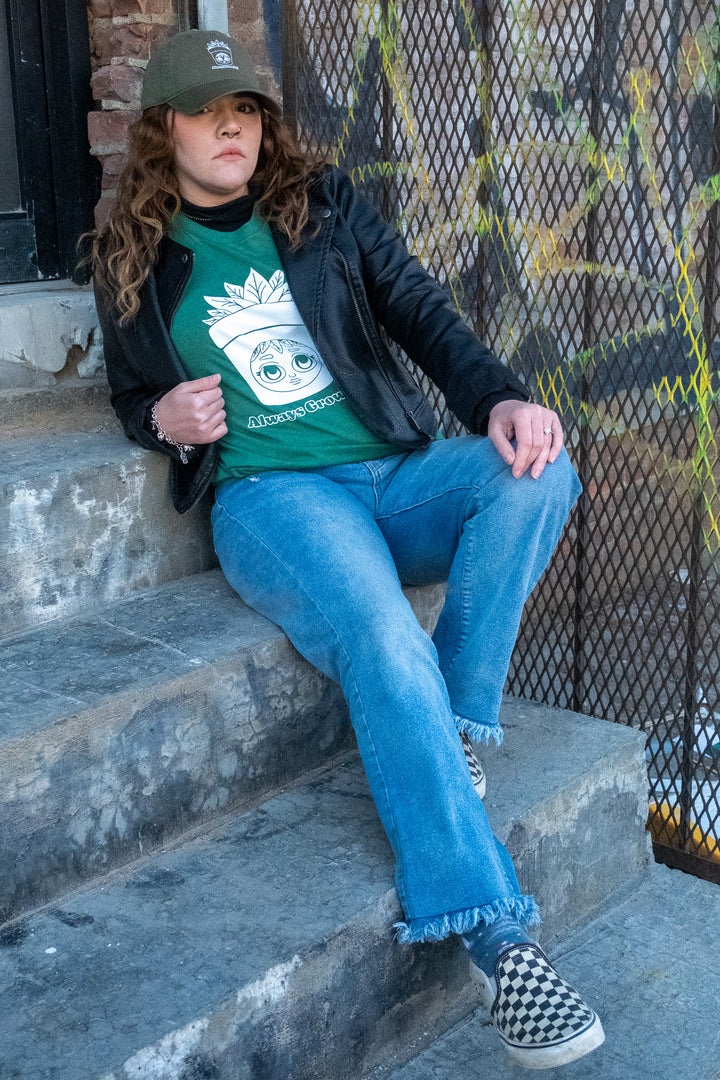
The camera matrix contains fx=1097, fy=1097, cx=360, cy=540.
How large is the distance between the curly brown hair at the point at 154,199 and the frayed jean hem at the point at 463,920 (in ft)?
4.87

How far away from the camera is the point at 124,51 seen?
3234mm

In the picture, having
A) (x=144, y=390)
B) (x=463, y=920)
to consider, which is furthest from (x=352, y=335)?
(x=463, y=920)

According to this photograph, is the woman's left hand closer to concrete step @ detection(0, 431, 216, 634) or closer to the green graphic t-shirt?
the green graphic t-shirt

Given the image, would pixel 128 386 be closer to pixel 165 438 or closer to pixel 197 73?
pixel 165 438

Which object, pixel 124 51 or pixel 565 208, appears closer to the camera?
pixel 565 208

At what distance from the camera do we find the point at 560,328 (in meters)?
2.93

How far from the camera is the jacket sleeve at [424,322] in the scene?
252cm

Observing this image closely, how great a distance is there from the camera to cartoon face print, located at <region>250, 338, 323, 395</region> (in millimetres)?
2578

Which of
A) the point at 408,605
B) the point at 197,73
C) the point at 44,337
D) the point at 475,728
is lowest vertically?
the point at 475,728

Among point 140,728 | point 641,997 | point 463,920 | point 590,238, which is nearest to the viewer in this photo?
point 463,920

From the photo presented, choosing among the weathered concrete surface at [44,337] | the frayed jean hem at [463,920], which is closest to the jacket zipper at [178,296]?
the weathered concrete surface at [44,337]

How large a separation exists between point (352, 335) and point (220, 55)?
0.70 meters

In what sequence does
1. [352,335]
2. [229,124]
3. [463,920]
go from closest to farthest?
[463,920] → [229,124] → [352,335]

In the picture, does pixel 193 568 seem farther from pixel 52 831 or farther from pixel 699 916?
pixel 699 916
